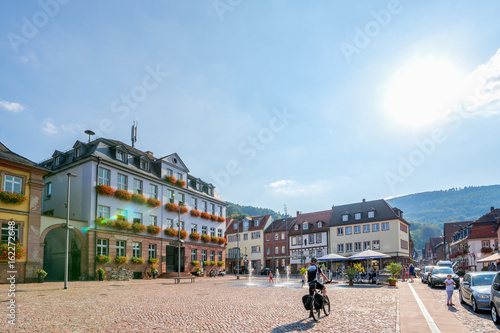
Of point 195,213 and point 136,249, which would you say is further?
point 195,213

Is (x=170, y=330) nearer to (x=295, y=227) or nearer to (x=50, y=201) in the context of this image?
(x=50, y=201)

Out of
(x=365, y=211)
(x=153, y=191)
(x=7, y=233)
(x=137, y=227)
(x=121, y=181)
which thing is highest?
(x=121, y=181)

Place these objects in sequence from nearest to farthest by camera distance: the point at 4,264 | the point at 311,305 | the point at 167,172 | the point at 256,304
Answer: the point at 311,305
the point at 256,304
the point at 4,264
the point at 167,172

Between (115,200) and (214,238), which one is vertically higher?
(115,200)

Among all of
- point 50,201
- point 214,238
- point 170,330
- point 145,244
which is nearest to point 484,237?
point 214,238

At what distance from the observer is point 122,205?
1419 inches

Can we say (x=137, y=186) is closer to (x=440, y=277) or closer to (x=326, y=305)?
(x=440, y=277)

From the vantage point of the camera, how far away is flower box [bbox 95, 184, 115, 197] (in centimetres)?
3319

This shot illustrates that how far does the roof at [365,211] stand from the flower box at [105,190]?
150 feet

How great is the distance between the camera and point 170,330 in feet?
31.1

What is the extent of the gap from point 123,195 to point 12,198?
1077cm

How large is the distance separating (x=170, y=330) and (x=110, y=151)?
29944 millimetres

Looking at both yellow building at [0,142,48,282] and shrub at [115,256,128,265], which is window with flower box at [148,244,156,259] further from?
yellow building at [0,142,48,282]

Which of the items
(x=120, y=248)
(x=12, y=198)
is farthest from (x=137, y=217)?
(x=12, y=198)
